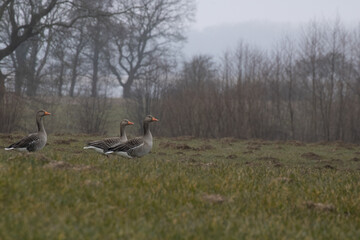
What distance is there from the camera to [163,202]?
260 inches

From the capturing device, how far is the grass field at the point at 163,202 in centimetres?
527

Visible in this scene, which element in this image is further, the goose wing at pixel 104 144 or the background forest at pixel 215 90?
the background forest at pixel 215 90

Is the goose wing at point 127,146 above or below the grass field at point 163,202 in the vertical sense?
above

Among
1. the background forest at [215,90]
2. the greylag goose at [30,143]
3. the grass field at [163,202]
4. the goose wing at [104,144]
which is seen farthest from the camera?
the background forest at [215,90]

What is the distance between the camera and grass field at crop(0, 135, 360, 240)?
527 cm

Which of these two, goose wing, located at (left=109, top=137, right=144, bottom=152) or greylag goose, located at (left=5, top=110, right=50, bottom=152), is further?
greylag goose, located at (left=5, top=110, right=50, bottom=152)

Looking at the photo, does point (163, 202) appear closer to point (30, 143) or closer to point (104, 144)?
point (104, 144)

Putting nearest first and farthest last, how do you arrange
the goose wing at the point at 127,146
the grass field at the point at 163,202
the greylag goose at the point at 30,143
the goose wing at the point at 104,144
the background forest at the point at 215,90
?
1. the grass field at the point at 163,202
2. the goose wing at the point at 127,146
3. the greylag goose at the point at 30,143
4. the goose wing at the point at 104,144
5. the background forest at the point at 215,90

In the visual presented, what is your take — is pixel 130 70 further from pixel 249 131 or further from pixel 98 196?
pixel 98 196

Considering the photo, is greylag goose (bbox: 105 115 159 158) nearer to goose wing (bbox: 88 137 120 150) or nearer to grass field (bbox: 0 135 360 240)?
goose wing (bbox: 88 137 120 150)

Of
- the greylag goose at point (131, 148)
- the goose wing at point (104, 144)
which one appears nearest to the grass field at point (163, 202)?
the greylag goose at point (131, 148)

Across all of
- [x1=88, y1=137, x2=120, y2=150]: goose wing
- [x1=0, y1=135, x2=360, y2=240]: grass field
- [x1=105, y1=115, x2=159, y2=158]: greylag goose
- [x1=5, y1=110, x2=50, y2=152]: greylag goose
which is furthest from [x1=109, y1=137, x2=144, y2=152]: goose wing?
[x1=0, y1=135, x2=360, y2=240]: grass field

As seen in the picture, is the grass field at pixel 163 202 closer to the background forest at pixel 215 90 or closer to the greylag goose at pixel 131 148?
the greylag goose at pixel 131 148

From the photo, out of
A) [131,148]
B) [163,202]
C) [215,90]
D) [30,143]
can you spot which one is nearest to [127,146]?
[131,148]
